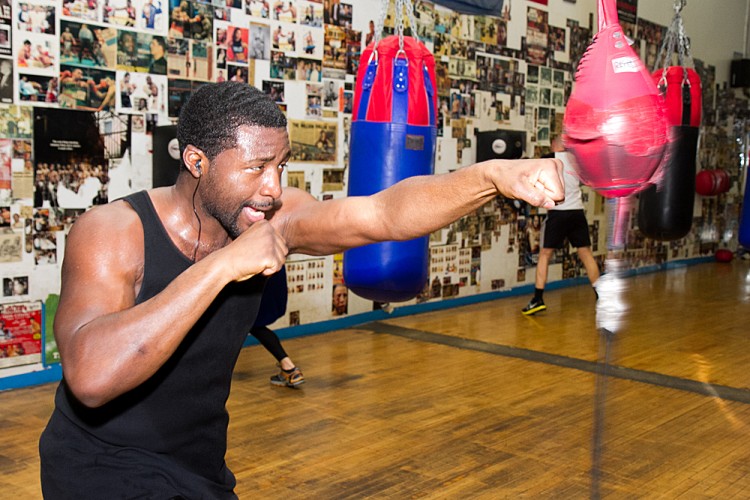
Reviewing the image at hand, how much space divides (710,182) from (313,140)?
567 cm

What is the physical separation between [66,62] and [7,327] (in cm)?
138

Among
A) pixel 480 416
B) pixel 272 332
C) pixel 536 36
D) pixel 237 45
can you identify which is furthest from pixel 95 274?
pixel 536 36

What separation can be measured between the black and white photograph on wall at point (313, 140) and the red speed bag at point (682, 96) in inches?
87.5

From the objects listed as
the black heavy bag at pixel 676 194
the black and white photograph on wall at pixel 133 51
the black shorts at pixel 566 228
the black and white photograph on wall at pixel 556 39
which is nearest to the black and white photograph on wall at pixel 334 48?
the black and white photograph on wall at pixel 133 51

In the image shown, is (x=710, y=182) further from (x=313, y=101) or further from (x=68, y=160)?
(x=68, y=160)

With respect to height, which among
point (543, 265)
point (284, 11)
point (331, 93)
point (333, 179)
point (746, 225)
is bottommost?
point (543, 265)

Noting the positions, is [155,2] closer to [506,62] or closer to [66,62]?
[66,62]

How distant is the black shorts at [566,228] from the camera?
246 inches

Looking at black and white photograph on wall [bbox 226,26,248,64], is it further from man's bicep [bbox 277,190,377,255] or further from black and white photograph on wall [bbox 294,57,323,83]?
man's bicep [bbox 277,190,377,255]

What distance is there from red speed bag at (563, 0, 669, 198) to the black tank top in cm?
82

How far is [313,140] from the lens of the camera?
541cm

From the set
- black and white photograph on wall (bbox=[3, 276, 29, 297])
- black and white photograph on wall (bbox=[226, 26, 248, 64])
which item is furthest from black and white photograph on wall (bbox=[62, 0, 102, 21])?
black and white photograph on wall (bbox=[3, 276, 29, 297])

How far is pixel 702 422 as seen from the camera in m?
3.67

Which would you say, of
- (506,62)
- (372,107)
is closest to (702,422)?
(372,107)
